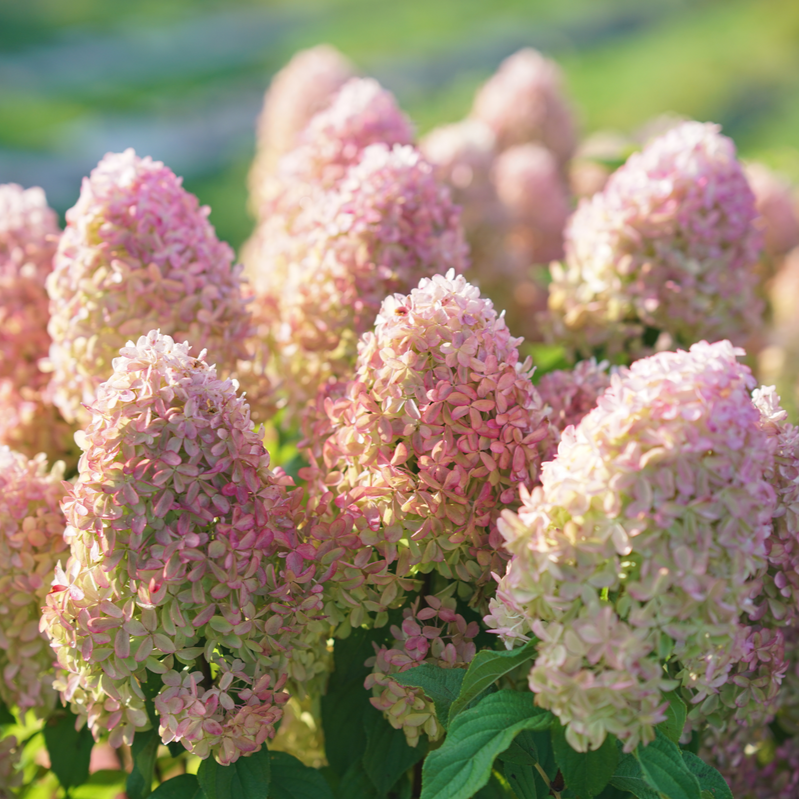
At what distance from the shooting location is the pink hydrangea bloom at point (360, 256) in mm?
1039

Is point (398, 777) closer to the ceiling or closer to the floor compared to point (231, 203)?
closer to the floor

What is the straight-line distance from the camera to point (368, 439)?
0.82 meters

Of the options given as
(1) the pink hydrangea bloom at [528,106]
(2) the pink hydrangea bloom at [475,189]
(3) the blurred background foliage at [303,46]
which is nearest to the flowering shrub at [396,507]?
(2) the pink hydrangea bloom at [475,189]

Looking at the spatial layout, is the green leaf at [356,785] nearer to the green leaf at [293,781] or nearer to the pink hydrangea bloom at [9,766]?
the green leaf at [293,781]

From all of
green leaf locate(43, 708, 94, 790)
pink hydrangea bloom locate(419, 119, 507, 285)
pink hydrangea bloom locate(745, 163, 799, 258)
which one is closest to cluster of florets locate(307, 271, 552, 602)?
green leaf locate(43, 708, 94, 790)

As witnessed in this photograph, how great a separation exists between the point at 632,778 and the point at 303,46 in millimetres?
6448

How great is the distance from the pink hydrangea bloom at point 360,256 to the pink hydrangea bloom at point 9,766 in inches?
21.4

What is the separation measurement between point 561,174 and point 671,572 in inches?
83.9

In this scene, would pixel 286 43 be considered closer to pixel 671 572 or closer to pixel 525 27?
pixel 525 27

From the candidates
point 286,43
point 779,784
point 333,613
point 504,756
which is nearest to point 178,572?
point 333,613

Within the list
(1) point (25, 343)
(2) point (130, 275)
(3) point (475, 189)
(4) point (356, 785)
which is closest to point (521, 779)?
(4) point (356, 785)

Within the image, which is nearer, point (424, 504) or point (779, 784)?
point (424, 504)

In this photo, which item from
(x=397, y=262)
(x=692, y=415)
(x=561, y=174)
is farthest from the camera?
(x=561, y=174)

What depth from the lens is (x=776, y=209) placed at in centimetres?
227
